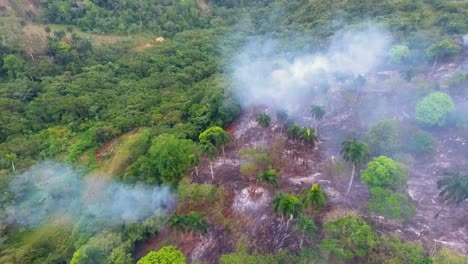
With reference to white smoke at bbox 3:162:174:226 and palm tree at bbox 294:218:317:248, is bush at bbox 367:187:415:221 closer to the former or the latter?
palm tree at bbox 294:218:317:248

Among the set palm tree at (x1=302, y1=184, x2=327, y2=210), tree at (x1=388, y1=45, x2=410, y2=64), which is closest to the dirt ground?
palm tree at (x1=302, y1=184, x2=327, y2=210)

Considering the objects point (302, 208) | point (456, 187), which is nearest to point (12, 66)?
point (302, 208)

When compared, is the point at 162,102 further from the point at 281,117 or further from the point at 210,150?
the point at 210,150

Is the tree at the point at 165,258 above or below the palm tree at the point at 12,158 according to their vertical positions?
below

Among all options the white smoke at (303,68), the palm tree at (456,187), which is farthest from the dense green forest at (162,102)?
the palm tree at (456,187)

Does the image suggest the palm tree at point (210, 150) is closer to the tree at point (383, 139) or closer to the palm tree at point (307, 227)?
the palm tree at point (307, 227)

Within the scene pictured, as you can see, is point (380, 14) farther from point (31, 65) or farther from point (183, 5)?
point (31, 65)
